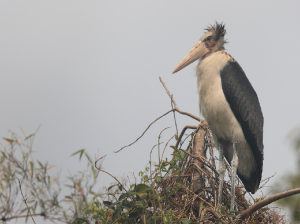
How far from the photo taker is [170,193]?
3.22 m

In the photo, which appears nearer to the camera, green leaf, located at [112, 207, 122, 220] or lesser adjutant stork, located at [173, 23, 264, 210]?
green leaf, located at [112, 207, 122, 220]

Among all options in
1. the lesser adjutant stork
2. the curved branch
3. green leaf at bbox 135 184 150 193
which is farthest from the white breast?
green leaf at bbox 135 184 150 193

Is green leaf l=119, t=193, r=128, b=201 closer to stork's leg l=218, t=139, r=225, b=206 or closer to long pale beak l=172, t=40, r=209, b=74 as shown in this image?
stork's leg l=218, t=139, r=225, b=206

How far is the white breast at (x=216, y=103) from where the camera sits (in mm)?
3826

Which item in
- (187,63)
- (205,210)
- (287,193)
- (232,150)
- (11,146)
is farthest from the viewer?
(187,63)

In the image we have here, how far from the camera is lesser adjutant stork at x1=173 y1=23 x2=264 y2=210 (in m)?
→ 3.84

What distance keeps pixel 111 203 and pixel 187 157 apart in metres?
1.14

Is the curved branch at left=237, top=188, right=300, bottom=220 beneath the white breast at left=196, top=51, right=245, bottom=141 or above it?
beneath

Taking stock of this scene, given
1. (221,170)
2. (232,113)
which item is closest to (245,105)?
(232,113)

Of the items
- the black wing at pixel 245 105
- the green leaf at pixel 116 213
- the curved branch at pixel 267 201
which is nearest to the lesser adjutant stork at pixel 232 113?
the black wing at pixel 245 105

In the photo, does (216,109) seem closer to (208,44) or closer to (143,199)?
(208,44)

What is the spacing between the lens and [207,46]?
4398mm

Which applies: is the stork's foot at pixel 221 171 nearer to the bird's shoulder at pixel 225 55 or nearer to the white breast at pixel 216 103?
the white breast at pixel 216 103

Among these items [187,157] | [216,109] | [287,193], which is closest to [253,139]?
[216,109]
